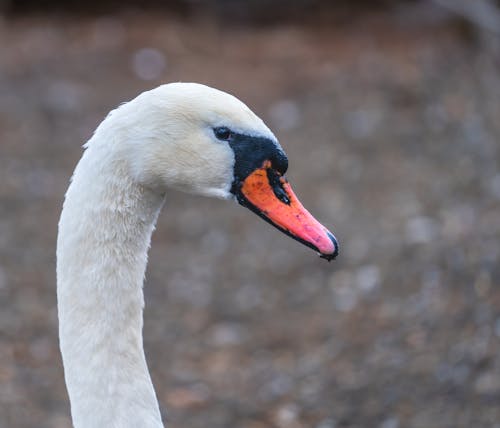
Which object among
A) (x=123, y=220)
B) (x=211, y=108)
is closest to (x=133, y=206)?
(x=123, y=220)

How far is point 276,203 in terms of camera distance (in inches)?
112

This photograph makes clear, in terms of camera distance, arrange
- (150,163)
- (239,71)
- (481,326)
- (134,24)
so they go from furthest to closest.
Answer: (134,24), (239,71), (481,326), (150,163)

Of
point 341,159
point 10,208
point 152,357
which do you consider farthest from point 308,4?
point 152,357

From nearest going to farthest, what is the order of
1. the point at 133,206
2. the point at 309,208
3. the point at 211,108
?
the point at 211,108
the point at 133,206
the point at 309,208

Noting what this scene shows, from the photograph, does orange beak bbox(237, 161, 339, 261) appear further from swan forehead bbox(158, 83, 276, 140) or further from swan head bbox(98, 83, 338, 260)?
swan forehead bbox(158, 83, 276, 140)

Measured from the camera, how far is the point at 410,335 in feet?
19.0

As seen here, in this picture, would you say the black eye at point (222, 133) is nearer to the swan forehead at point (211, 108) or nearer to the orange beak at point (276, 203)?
the swan forehead at point (211, 108)

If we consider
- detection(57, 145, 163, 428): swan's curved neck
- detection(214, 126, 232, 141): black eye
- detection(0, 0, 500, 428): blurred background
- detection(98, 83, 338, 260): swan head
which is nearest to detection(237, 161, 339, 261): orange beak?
detection(98, 83, 338, 260): swan head

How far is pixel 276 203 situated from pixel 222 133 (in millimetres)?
250

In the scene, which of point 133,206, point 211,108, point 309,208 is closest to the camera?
point 211,108

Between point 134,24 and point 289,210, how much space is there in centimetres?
987

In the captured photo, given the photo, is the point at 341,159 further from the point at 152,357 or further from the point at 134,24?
the point at 134,24

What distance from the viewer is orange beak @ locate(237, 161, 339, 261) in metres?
2.80

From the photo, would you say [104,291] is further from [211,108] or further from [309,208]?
[309,208]
